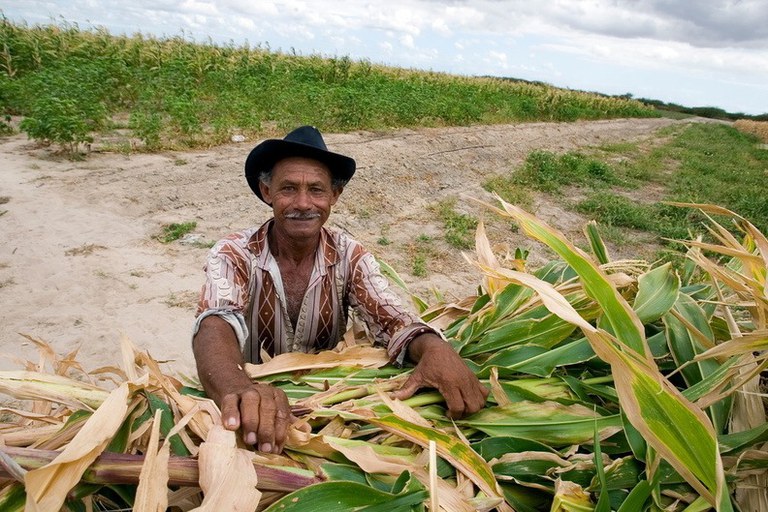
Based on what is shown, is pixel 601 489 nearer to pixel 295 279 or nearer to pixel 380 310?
pixel 380 310

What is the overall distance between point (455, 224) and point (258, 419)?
197 inches

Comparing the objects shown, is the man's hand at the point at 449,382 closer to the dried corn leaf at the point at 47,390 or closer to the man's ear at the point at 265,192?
the dried corn leaf at the point at 47,390

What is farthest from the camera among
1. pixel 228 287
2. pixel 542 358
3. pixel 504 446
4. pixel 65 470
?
pixel 228 287

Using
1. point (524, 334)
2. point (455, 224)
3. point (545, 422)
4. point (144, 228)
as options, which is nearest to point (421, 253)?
point (455, 224)

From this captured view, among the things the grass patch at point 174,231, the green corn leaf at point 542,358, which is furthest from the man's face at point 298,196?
the grass patch at point 174,231

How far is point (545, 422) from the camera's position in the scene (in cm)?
118

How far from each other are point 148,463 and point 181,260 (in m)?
3.84

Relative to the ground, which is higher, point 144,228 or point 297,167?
point 297,167

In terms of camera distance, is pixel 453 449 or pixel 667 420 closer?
pixel 667 420

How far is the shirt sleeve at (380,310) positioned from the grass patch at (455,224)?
11.2 ft

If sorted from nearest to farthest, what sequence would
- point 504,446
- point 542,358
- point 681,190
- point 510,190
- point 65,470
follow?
point 65,470
point 504,446
point 542,358
point 510,190
point 681,190

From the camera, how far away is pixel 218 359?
144cm

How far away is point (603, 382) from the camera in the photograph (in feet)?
4.39

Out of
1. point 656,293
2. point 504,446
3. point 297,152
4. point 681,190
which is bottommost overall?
point 681,190
